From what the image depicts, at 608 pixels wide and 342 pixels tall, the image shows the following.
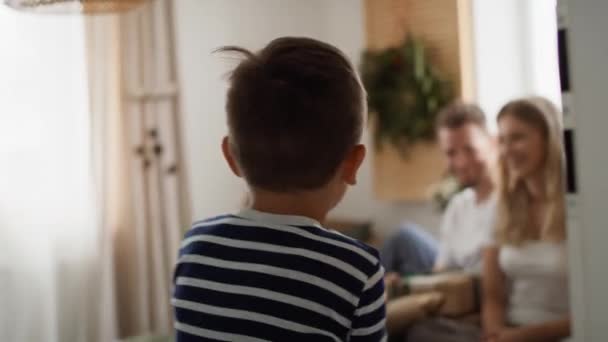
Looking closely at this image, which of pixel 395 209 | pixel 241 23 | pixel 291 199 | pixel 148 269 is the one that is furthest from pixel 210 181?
pixel 291 199

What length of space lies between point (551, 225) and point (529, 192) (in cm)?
11

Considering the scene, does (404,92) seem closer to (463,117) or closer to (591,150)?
(463,117)

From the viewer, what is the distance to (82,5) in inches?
48.8

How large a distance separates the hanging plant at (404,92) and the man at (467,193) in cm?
42

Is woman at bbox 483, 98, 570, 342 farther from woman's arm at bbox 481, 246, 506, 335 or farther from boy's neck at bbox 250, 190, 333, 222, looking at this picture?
boy's neck at bbox 250, 190, 333, 222

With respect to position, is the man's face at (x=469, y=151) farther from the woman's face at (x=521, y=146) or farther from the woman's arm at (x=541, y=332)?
the woman's arm at (x=541, y=332)

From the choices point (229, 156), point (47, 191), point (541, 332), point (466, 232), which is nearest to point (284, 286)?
point (229, 156)

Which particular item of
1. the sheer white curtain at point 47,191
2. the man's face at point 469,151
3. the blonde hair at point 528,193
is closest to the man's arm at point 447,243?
the man's face at point 469,151

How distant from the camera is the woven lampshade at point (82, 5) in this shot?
3.79ft

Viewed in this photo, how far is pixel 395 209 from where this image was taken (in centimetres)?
284

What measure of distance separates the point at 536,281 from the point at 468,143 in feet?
1.85

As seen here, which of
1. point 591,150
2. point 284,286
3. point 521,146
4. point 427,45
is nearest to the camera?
point 284,286

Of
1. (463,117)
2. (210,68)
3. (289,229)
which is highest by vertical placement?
(210,68)

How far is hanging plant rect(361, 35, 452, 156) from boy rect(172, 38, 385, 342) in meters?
1.88
